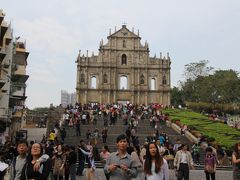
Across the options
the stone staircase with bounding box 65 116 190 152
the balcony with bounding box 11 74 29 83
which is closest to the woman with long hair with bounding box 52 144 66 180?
the stone staircase with bounding box 65 116 190 152

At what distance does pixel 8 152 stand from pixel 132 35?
51.0m

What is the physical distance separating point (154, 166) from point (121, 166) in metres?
0.86

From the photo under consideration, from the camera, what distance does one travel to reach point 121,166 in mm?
5488

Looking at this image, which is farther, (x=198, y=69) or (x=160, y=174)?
(x=198, y=69)

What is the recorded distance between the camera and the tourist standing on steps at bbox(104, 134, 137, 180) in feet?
18.0

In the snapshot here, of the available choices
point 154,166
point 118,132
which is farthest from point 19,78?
point 154,166

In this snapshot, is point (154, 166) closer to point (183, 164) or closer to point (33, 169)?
point (33, 169)

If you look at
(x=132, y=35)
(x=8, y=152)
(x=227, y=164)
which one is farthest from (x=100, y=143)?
(x=132, y=35)

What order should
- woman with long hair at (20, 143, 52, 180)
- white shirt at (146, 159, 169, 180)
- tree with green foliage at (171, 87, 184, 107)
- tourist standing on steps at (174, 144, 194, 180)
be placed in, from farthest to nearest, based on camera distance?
tree with green foliage at (171, 87, 184, 107) → tourist standing on steps at (174, 144, 194, 180) → white shirt at (146, 159, 169, 180) → woman with long hair at (20, 143, 52, 180)

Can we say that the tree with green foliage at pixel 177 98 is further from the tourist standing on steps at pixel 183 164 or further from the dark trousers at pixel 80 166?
the tourist standing on steps at pixel 183 164

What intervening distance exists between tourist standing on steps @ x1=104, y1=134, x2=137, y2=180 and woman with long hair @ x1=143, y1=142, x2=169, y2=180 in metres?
0.58

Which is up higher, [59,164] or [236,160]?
[236,160]

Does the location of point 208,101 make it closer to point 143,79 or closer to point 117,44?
point 143,79

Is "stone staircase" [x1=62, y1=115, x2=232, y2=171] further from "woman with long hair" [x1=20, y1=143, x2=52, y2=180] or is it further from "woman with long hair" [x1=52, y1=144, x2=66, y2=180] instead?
"woman with long hair" [x1=20, y1=143, x2=52, y2=180]
